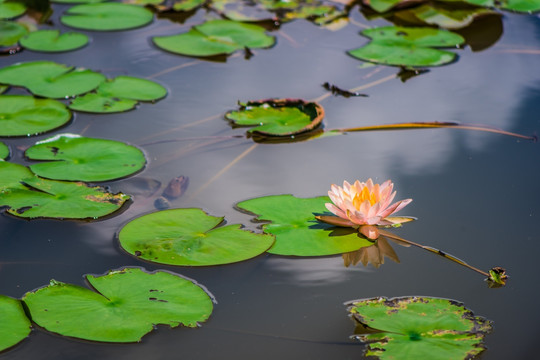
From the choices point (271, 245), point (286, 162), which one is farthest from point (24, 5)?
point (271, 245)

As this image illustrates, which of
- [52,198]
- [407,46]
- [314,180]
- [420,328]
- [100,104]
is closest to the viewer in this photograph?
[420,328]

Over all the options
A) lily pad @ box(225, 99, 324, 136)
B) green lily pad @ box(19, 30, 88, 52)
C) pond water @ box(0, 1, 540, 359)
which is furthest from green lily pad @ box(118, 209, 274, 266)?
green lily pad @ box(19, 30, 88, 52)

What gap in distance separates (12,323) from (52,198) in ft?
2.14

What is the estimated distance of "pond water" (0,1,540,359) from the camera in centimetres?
182

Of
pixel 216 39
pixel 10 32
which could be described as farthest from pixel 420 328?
pixel 10 32

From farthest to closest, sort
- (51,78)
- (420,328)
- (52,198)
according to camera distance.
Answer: (51,78) < (52,198) < (420,328)

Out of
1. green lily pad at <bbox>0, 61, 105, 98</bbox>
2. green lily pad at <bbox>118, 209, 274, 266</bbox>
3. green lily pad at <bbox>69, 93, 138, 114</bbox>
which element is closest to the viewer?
green lily pad at <bbox>118, 209, 274, 266</bbox>

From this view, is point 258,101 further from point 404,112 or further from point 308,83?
point 404,112

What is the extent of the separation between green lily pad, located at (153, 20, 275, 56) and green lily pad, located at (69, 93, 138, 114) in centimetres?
72

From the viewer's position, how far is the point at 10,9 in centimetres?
438

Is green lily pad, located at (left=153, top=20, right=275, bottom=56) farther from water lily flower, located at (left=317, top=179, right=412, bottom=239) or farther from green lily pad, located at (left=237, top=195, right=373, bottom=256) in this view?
water lily flower, located at (left=317, top=179, right=412, bottom=239)

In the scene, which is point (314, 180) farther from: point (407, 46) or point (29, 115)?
point (407, 46)

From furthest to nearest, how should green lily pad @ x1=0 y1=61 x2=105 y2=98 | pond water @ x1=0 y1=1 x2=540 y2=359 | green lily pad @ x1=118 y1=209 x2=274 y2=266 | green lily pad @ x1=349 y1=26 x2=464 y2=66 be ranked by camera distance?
green lily pad @ x1=349 y1=26 x2=464 y2=66 < green lily pad @ x1=0 y1=61 x2=105 y2=98 < green lily pad @ x1=118 y1=209 x2=274 y2=266 < pond water @ x1=0 y1=1 x2=540 y2=359

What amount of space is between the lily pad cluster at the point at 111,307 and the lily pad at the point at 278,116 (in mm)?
1101
